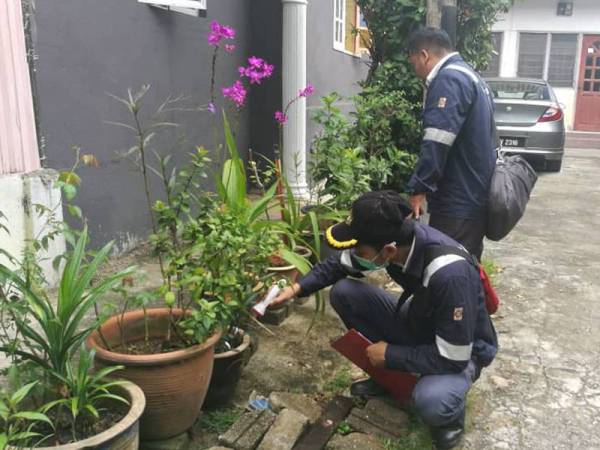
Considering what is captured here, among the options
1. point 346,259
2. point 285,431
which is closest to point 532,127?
point 346,259

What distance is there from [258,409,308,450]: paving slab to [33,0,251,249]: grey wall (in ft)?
6.80

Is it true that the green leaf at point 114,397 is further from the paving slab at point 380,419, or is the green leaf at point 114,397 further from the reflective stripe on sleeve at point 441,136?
the reflective stripe on sleeve at point 441,136

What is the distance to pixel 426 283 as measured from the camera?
249 centimetres

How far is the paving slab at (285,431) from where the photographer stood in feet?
8.35

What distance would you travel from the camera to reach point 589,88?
60.8 feet

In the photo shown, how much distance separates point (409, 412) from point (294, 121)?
421cm

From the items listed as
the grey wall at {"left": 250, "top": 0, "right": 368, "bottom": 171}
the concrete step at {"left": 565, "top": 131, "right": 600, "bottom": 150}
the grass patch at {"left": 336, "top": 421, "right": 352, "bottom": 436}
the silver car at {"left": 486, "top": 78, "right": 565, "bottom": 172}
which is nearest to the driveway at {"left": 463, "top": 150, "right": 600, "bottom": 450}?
the grass patch at {"left": 336, "top": 421, "right": 352, "bottom": 436}

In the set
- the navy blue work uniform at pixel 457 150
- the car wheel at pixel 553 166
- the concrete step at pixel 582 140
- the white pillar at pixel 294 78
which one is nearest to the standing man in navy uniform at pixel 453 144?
the navy blue work uniform at pixel 457 150

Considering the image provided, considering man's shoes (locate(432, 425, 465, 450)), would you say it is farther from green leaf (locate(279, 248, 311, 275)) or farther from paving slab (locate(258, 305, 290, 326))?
paving slab (locate(258, 305, 290, 326))

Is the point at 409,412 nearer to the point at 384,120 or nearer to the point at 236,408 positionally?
the point at 236,408

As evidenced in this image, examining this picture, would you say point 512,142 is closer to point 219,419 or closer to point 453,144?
point 453,144

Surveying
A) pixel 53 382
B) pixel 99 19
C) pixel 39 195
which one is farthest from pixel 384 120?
pixel 53 382

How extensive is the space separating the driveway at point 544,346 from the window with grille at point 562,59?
13.6m

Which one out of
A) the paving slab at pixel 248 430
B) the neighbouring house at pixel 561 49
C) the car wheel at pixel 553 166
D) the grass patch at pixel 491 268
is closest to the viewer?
the paving slab at pixel 248 430
